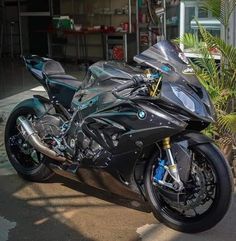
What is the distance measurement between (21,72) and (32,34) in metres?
2.77

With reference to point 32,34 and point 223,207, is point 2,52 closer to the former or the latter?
point 32,34

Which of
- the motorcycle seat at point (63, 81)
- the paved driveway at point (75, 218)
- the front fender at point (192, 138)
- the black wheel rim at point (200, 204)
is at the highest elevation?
the motorcycle seat at point (63, 81)

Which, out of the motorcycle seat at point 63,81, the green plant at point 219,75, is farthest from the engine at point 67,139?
the green plant at point 219,75

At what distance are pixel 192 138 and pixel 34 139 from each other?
1.49m

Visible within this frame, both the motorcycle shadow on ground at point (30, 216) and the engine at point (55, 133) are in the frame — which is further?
the engine at point (55, 133)

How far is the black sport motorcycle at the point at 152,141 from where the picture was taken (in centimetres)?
362

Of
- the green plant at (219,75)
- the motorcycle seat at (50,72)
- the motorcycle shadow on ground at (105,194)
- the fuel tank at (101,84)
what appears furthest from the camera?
the green plant at (219,75)

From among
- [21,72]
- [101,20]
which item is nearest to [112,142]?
[21,72]

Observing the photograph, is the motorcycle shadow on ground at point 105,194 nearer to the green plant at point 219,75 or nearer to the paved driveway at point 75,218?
the paved driveway at point 75,218

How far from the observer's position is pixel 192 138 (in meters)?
3.71

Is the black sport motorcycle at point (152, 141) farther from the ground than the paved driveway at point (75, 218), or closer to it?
farther from the ground

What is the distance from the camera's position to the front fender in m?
3.69

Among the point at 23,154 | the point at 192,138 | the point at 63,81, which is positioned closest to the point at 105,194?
the point at 23,154

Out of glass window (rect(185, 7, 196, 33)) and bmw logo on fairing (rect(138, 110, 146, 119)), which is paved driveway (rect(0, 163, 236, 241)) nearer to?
bmw logo on fairing (rect(138, 110, 146, 119))
